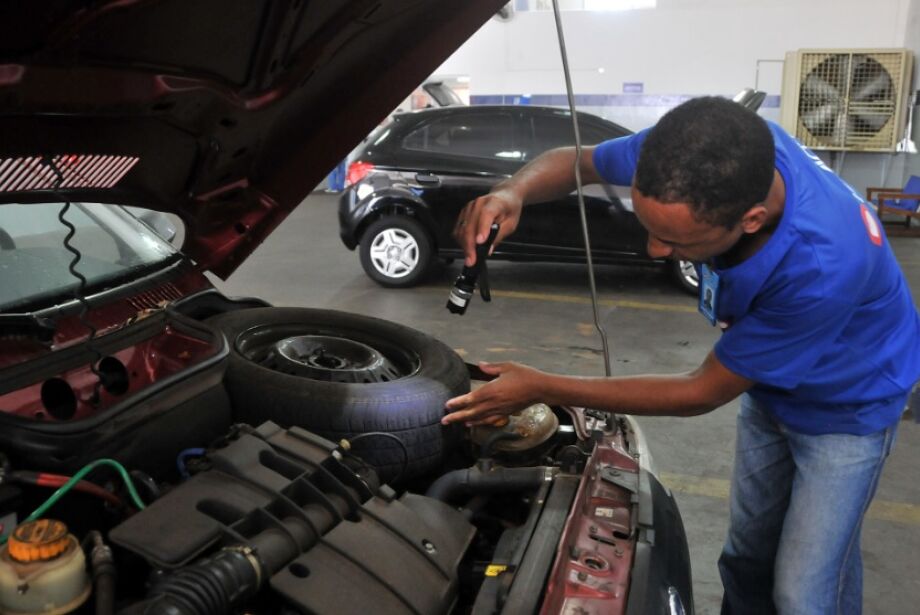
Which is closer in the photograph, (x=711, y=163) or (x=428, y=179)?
(x=711, y=163)

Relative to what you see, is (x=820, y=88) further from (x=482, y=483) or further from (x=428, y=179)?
(x=482, y=483)

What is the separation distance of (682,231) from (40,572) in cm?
106

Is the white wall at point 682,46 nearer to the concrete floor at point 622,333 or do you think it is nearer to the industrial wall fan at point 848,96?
the industrial wall fan at point 848,96

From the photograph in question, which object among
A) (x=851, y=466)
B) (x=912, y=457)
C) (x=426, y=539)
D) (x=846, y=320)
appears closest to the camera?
(x=426, y=539)

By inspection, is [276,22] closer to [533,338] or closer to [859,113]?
[533,338]

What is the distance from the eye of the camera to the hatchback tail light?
595 cm

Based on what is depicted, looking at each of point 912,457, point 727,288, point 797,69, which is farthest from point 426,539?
point 797,69

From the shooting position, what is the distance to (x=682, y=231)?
1.35 meters

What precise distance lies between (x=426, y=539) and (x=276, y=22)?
3.04 ft

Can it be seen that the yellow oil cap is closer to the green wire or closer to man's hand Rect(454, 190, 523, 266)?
the green wire

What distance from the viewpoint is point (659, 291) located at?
606 cm

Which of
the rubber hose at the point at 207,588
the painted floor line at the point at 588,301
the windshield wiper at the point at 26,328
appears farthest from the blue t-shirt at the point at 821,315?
the painted floor line at the point at 588,301

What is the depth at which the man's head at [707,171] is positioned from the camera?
1299mm

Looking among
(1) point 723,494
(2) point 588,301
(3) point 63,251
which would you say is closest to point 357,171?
(2) point 588,301
